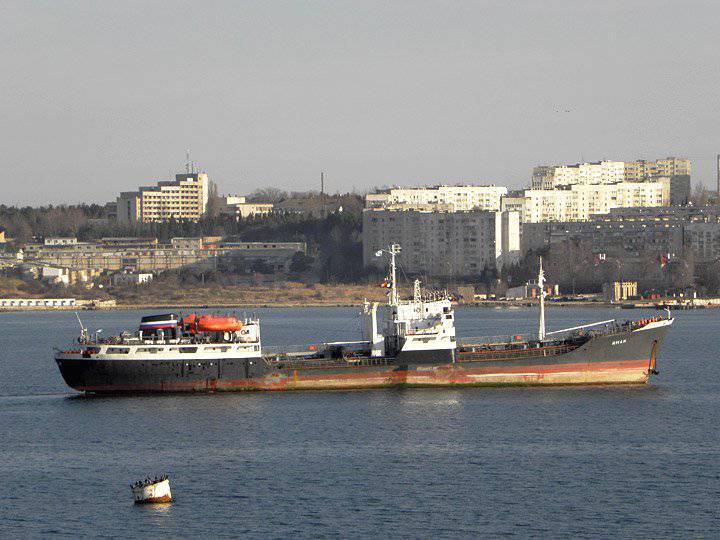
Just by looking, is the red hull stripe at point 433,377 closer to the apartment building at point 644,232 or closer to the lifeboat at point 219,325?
the lifeboat at point 219,325

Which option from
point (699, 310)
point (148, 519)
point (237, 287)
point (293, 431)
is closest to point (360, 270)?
point (237, 287)

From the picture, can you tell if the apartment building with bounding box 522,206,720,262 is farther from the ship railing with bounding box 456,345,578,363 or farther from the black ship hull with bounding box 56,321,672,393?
the ship railing with bounding box 456,345,578,363

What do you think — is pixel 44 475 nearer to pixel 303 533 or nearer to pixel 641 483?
pixel 303 533

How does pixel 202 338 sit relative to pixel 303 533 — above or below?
above

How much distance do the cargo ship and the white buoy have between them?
16987 mm

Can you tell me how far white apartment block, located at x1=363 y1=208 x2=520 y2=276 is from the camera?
182625mm

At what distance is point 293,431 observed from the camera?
46.2 m

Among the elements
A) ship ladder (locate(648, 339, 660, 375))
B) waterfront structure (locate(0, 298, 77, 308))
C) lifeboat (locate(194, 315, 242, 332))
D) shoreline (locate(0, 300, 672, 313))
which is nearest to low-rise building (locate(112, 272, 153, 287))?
waterfront structure (locate(0, 298, 77, 308))

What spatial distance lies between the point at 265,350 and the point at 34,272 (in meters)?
140

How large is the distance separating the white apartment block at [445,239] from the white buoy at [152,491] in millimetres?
142710

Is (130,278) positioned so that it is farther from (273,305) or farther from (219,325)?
(219,325)

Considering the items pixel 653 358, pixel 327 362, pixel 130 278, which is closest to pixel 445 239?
pixel 130 278

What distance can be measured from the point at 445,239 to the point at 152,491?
495ft

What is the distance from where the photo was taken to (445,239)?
186 metres
